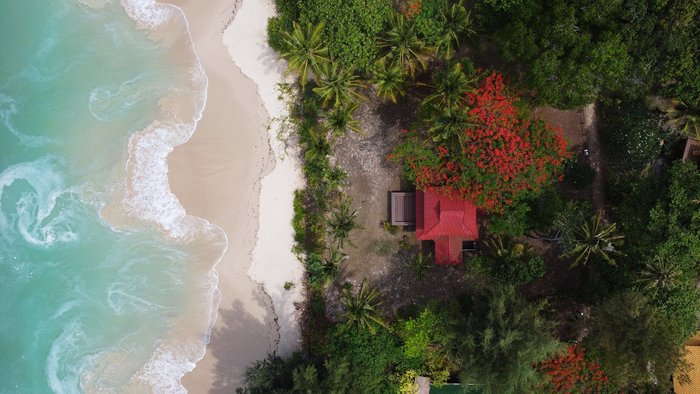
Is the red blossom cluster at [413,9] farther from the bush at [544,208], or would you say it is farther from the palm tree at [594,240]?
the palm tree at [594,240]

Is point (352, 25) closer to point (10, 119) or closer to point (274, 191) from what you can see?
point (274, 191)

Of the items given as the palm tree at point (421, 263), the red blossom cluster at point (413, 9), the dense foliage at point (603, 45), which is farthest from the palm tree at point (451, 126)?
the palm tree at point (421, 263)

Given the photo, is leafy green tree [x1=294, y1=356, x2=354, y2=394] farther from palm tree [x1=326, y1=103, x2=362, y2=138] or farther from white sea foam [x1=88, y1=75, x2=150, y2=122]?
white sea foam [x1=88, y1=75, x2=150, y2=122]

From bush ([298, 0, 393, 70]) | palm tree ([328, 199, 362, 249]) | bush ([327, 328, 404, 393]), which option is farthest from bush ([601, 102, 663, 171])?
bush ([327, 328, 404, 393])

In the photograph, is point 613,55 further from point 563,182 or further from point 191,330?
point 191,330

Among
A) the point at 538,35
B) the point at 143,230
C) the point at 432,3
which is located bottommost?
the point at 143,230

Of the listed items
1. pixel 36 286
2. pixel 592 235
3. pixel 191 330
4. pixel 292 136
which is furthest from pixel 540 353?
pixel 36 286
